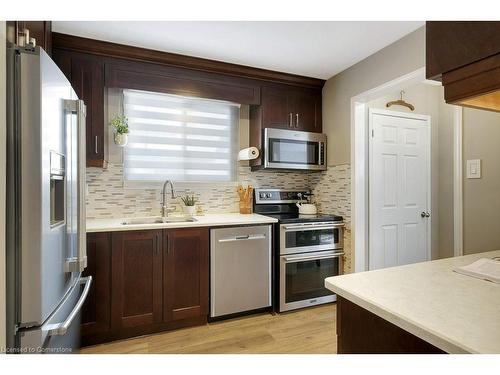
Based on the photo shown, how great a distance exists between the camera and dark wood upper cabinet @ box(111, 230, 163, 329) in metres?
2.08

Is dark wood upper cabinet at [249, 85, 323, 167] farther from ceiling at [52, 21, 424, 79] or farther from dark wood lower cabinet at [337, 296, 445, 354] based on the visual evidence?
dark wood lower cabinet at [337, 296, 445, 354]

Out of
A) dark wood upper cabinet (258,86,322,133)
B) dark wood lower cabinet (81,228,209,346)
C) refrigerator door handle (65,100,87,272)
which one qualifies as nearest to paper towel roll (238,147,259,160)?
dark wood upper cabinet (258,86,322,133)

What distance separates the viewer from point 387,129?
2930 millimetres

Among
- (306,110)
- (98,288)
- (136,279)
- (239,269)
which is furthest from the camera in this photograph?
(306,110)

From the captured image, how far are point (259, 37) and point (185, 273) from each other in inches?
76.9

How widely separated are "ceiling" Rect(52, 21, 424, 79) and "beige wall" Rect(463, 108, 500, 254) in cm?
82

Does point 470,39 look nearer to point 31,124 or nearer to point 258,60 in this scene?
point 31,124

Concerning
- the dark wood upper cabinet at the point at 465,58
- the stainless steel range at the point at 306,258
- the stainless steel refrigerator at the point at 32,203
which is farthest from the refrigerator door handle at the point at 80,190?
the stainless steel range at the point at 306,258

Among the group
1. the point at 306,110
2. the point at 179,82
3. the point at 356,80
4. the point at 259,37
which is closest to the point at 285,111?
the point at 306,110

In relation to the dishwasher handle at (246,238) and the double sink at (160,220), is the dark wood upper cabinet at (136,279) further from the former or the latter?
the dishwasher handle at (246,238)

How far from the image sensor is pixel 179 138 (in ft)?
9.37

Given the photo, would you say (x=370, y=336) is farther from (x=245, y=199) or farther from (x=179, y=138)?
(x=179, y=138)
